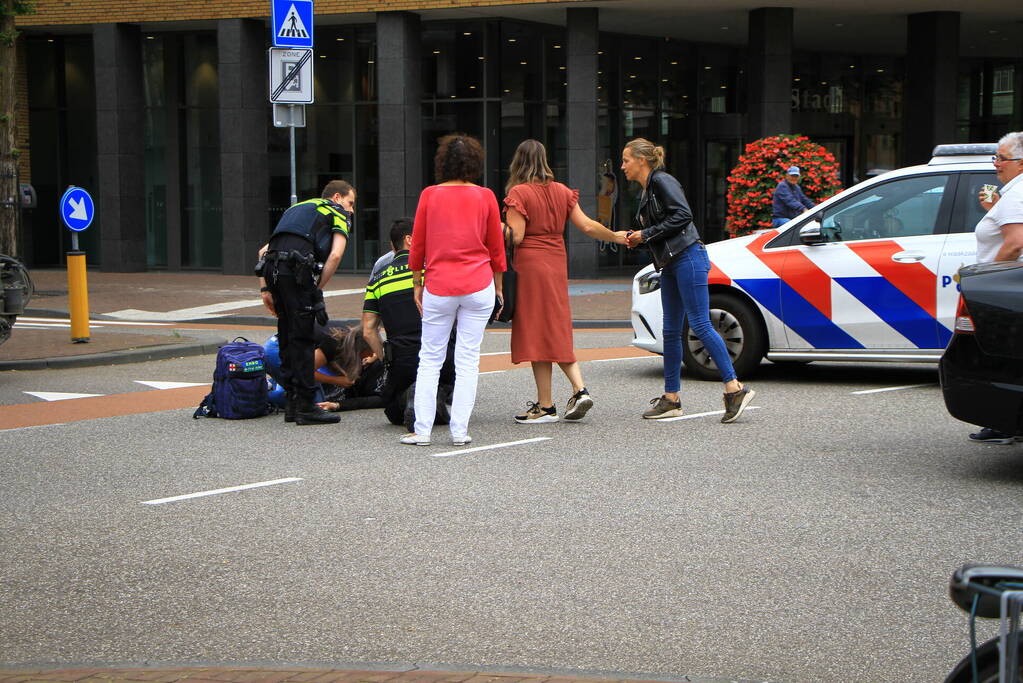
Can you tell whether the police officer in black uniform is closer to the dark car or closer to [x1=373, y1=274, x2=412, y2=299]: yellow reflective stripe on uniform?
[x1=373, y1=274, x2=412, y2=299]: yellow reflective stripe on uniform

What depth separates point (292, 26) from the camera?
14023 mm

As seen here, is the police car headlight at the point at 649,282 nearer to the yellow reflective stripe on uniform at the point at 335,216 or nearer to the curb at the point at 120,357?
the yellow reflective stripe on uniform at the point at 335,216

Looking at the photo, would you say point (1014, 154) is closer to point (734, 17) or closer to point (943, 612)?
point (943, 612)

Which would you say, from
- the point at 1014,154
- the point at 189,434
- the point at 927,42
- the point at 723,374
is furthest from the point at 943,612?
the point at 927,42

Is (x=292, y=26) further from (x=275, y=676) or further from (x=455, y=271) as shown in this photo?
(x=275, y=676)

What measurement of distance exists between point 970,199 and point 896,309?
1.00 meters

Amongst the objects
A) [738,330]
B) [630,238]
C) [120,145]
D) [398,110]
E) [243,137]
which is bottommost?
[738,330]

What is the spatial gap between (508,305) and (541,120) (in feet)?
61.5

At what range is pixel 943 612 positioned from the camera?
16.0 feet

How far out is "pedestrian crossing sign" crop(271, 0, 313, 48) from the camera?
13.9 m

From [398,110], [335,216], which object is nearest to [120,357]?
[335,216]

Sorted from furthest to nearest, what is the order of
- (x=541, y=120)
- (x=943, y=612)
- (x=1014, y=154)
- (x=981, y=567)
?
(x=541, y=120) → (x=1014, y=154) → (x=943, y=612) → (x=981, y=567)

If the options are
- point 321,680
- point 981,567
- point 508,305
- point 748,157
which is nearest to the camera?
point 981,567

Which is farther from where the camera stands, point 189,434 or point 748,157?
point 748,157
